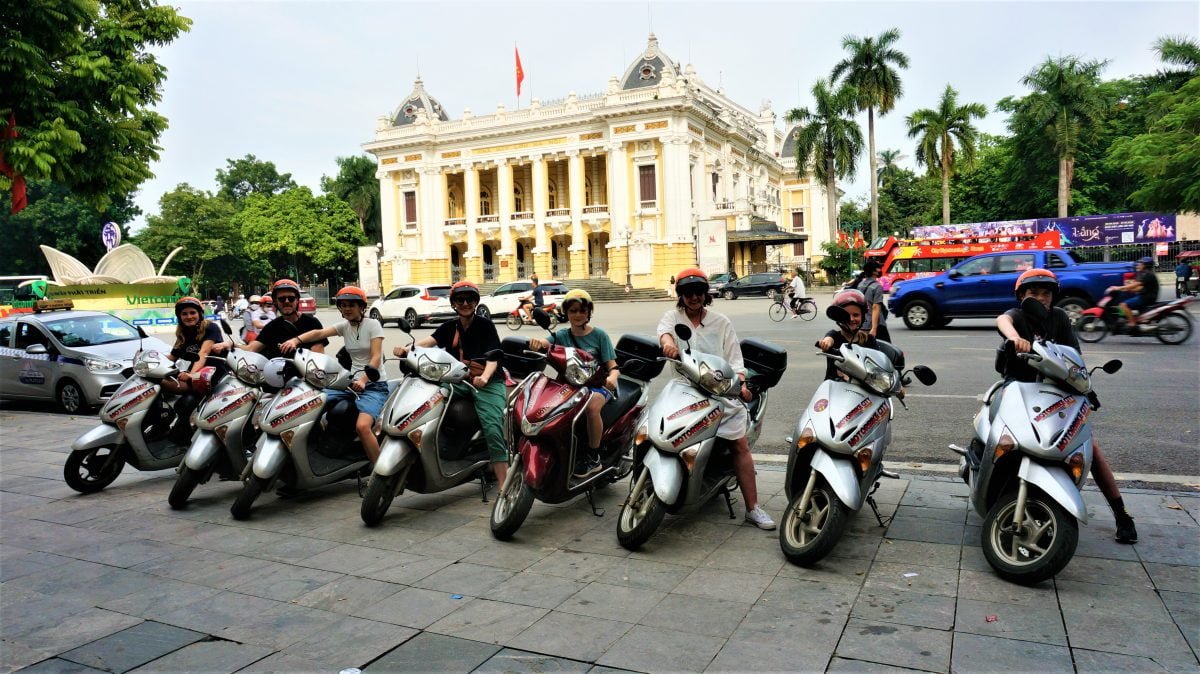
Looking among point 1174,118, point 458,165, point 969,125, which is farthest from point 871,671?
point 458,165

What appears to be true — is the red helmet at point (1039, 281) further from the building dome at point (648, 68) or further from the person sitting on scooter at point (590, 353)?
the building dome at point (648, 68)

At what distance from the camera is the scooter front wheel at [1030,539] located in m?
3.59

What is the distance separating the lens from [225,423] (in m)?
5.67

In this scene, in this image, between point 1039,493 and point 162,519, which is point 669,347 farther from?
point 162,519

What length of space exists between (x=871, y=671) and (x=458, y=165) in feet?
189

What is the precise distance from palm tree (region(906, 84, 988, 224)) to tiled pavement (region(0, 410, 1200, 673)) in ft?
152

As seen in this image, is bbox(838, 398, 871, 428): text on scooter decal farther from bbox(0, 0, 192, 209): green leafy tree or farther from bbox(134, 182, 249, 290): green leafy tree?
bbox(134, 182, 249, 290): green leafy tree

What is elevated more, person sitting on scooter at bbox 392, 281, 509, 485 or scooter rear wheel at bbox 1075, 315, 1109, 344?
person sitting on scooter at bbox 392, 281, 509, 485

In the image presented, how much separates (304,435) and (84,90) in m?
8.24

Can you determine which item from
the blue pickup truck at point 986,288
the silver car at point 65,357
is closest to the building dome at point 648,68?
the blue pickup truck at point 986,288

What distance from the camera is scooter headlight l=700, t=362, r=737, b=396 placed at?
445 centimetres

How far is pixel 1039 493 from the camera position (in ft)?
12.2

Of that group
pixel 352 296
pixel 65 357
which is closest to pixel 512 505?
pixel 352 296

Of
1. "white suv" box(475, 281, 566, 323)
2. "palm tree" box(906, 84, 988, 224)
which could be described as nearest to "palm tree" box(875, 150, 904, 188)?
"palm tree" box(906, 84, 988, 224)
